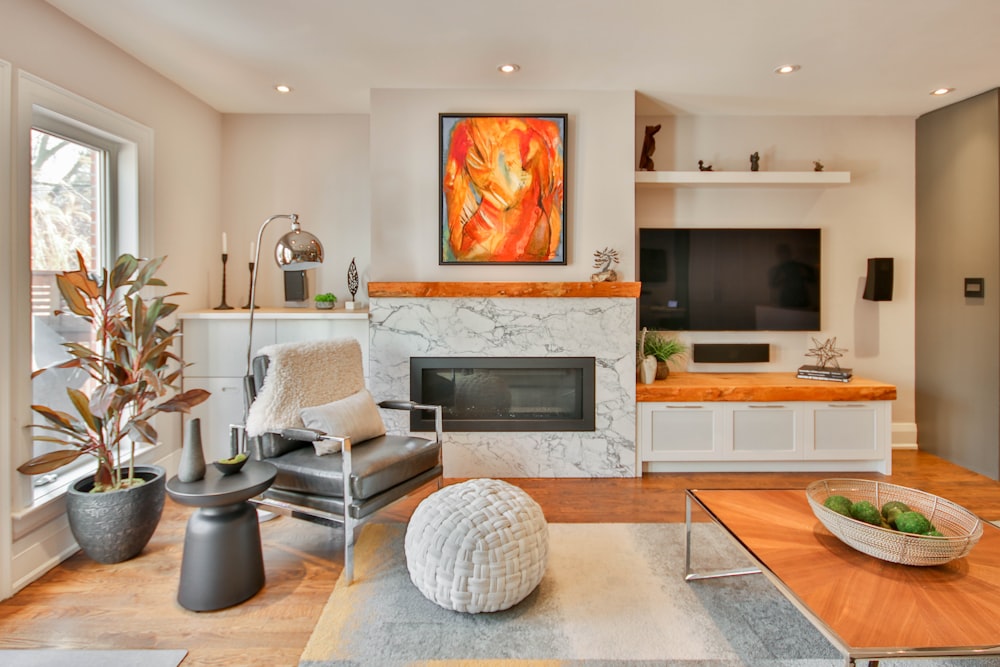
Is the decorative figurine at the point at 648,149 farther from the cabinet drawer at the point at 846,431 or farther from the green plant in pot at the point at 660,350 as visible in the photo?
the cabinet drawer at the point at 846,431

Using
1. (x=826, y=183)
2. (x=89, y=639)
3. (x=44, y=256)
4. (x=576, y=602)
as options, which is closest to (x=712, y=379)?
(x=826, y=183)

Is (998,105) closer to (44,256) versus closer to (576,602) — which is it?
(576,602)

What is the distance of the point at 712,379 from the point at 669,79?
206cm

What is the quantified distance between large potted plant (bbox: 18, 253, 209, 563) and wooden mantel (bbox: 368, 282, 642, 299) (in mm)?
1349

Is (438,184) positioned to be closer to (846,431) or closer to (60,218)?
(60,218)

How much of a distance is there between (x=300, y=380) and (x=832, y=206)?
13.4ft

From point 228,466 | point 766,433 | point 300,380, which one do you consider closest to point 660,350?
point 766,433

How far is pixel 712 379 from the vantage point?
4.10 meters

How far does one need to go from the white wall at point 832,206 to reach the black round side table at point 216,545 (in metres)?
3.35

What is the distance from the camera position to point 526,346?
383cm

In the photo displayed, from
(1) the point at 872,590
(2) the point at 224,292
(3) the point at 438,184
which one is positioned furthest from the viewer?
(2) the point at 224,292

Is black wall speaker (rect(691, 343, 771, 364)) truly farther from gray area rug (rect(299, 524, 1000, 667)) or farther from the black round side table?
the black round side table

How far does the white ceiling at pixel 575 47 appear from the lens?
105 inches

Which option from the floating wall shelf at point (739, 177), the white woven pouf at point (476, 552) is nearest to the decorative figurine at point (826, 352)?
the floating wall shelf at point (739, 177)
